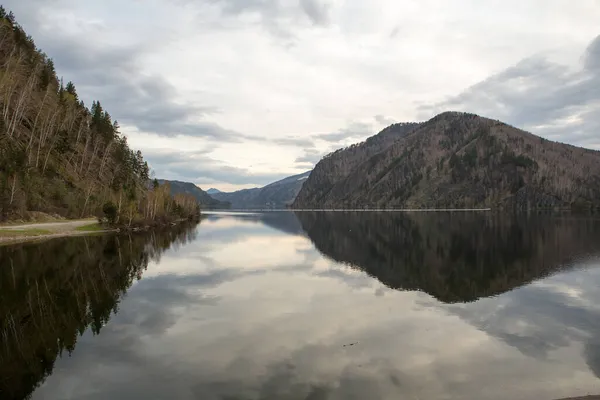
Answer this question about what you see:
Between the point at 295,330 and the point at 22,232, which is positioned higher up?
the point at 22,232

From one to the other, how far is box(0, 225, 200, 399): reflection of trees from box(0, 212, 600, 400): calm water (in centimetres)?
12

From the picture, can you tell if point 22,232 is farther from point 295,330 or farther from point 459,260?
point 459,260

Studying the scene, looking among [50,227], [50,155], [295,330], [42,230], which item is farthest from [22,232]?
[295,330]

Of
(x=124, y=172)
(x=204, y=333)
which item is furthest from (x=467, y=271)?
(x=124, y=172)

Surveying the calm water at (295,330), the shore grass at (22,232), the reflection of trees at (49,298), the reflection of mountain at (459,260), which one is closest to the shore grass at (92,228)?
the shore grass at (22,232)

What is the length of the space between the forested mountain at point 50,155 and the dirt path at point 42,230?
183 inches

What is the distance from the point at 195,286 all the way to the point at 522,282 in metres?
29.3

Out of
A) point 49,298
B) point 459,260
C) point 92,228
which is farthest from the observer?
point 92,228

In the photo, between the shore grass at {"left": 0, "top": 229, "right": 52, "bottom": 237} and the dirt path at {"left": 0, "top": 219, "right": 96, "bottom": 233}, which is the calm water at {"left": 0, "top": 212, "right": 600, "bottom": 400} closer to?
the shore grass at {"left": 0, "top": 229, "right": 52, "bottom": 237}

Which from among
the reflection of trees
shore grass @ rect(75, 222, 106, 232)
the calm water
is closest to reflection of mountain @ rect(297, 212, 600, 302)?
the calm water

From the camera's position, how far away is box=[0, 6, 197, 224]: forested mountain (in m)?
80.0

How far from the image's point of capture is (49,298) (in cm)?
2856

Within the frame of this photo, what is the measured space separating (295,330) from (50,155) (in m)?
98.4

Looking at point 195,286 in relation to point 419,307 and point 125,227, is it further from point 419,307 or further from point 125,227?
point 125,227
